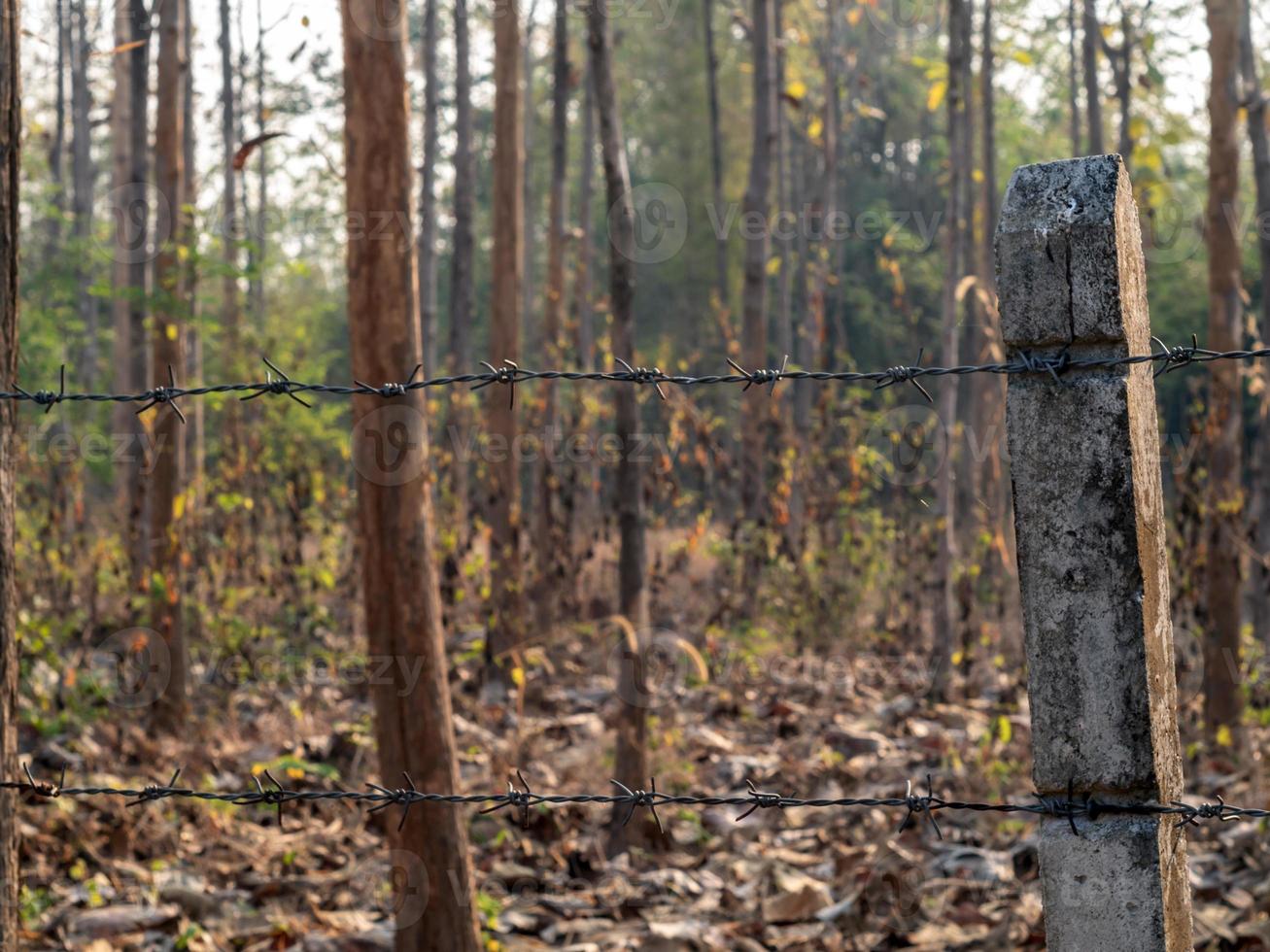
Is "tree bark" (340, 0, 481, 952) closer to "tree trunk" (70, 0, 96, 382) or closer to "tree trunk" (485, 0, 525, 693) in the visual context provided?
"tree trunk" (485, 0, 525, 693)

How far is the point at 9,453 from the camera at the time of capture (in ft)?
9.57

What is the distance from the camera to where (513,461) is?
10.3 metres

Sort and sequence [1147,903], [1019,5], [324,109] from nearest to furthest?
[1147,903] → [1019,5] → [324,109]

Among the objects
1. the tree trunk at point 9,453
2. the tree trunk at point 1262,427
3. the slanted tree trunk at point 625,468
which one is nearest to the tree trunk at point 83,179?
the slanted tree trunk at point 625,468

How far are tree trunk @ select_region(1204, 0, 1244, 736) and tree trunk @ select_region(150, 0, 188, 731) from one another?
6029 mm

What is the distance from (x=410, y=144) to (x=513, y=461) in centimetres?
560

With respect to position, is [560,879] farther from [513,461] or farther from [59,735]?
[513,461]

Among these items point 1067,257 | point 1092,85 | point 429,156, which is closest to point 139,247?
point 429,156

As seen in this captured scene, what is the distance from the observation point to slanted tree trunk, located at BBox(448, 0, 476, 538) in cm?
1113

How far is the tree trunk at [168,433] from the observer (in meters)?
8.21

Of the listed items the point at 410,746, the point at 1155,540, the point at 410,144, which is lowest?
the point at 410,746

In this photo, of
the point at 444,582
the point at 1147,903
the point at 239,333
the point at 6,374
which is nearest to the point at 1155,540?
the point at 1147,903

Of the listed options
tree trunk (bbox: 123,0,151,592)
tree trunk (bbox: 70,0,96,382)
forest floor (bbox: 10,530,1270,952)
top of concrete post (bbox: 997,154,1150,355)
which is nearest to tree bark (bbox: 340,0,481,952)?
forest floor (bbox: 10,530,1270,952)

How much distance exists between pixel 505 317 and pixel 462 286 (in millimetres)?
2748
